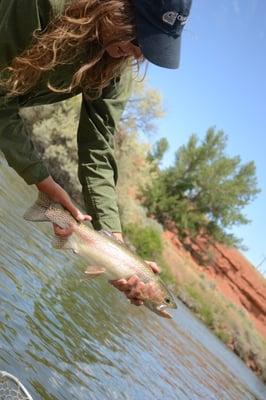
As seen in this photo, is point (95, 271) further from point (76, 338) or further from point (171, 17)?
point (76, 338)

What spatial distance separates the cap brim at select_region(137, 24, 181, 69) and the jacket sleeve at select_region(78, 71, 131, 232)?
2.91 ft

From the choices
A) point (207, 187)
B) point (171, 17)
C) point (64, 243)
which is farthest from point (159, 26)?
point (207, 187)

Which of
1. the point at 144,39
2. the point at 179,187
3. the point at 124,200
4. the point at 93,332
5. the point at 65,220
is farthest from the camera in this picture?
the point at 179,187

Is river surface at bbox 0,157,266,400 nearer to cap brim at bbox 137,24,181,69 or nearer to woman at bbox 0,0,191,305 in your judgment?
woman at bbox 0,0,191,305

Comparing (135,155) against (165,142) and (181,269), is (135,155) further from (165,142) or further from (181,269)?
(165,142)

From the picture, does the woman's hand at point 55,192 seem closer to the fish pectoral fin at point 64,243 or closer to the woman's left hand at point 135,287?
the fish pectoral fin at point 64,243

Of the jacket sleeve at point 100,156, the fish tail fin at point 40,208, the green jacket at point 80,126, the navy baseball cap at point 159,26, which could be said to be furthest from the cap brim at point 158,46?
the fish tail fin at point 40,208

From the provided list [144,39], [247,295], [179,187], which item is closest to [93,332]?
[144,39]

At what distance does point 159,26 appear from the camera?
3.42 meters

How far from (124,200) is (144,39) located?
28821 mm

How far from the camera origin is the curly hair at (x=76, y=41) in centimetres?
344

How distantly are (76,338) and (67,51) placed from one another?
712cm

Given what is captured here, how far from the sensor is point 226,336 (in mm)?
29000

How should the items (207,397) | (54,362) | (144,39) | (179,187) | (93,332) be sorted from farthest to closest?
1. (179,187)
2. (207,397)
3. (93,332)
4. (54,362)
5. (144,39)
